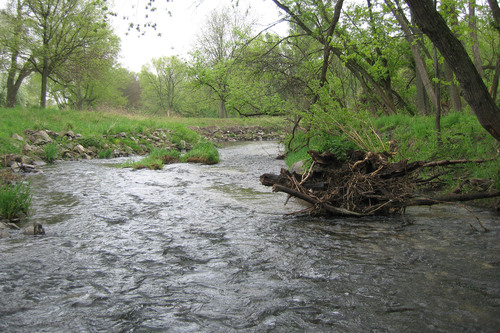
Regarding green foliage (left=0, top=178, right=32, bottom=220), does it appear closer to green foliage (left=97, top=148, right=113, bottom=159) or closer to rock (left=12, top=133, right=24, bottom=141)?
rock (left=12, top=133, right=24, bottom=141)

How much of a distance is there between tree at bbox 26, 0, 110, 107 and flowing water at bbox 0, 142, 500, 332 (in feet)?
74.7

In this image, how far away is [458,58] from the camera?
5.02m

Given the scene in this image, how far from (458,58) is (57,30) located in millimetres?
29230

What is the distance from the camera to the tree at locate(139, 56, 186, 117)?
6081 centimetres

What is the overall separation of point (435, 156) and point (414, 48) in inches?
224

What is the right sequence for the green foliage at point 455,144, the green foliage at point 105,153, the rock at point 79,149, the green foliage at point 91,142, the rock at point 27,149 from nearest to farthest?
1. the green foliage at point 455,144
2. the rock at point 27,149
3. the rock at point 79,149
4. the green foliage at point 105,153
5. the green foliage at point 91,142

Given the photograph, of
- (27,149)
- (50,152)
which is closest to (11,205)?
(50,152)

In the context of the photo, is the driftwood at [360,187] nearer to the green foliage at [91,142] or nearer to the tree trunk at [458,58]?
the tree trunk at [458,58]

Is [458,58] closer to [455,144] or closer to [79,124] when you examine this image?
[455,144]

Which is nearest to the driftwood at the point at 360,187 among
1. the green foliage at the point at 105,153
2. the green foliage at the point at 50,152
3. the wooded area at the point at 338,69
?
the wooded area at the point at 338,69

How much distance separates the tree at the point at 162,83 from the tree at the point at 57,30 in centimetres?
3314

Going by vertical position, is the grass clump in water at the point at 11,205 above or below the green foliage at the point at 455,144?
below

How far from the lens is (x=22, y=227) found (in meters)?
5.80

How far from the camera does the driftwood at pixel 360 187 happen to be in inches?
238
